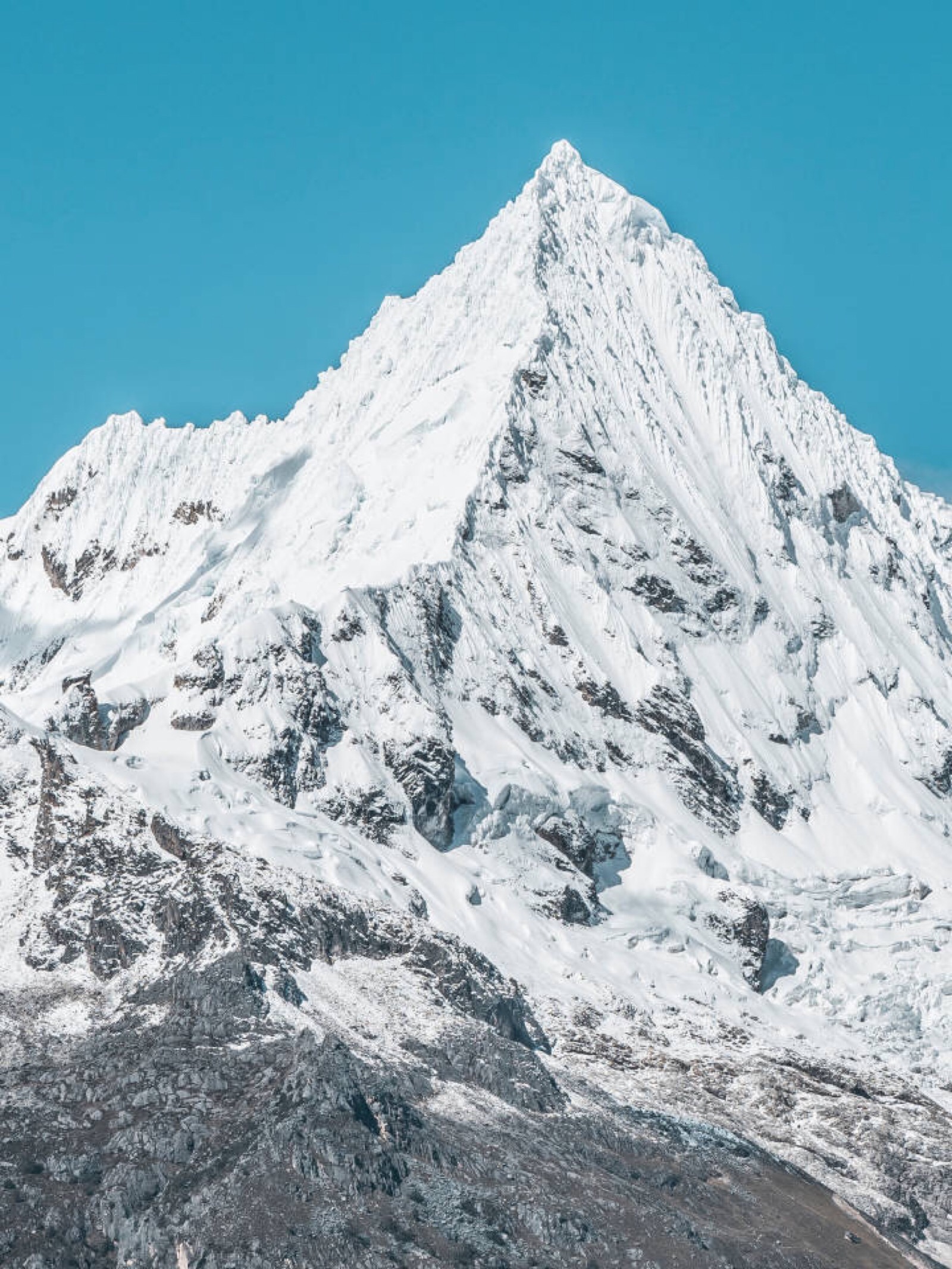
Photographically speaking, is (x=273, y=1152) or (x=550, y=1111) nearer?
(x=273, y=1152)

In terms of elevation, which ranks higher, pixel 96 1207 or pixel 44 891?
pixel 44 891

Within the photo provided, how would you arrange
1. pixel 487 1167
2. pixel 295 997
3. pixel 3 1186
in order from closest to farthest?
pixel 3 1186 → pixel 487 1167 → pixel 295 997

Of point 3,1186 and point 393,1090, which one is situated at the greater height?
point 393,1090

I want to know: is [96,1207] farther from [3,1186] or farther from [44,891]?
[44,891]

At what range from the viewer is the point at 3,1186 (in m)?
152

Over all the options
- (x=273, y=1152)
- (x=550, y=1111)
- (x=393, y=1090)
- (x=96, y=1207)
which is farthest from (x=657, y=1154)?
(x=96, y=1207)

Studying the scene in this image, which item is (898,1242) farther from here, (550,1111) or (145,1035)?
(145,1035)

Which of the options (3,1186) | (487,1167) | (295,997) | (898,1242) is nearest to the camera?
(3,1186)

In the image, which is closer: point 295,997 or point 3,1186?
point 3,1186

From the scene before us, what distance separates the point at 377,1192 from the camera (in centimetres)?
15825

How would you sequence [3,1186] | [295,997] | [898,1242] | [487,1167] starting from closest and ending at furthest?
[3,1186] < [487,1167] < [898,1242] < [295,997]

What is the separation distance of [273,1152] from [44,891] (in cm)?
Result: 4749

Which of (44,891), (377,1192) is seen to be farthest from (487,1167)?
(44,891)

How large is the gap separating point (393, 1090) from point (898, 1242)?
130 feet
